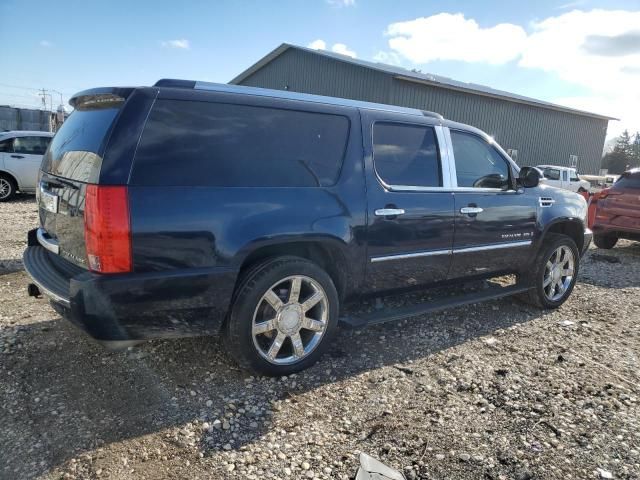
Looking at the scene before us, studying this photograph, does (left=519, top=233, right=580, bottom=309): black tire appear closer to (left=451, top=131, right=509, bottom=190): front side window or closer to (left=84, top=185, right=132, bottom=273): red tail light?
(left=451, top=131, right=509, bottom=190): front side window

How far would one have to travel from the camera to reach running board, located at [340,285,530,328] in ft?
11.2

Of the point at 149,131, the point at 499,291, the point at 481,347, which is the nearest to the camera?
the point at 149,131

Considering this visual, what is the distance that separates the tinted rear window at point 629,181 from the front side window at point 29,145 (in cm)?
1263

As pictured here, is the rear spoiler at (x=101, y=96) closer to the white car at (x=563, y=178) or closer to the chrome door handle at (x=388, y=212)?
the chrome door handle at (x=388, y=212)

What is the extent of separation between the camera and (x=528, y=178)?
4.47m

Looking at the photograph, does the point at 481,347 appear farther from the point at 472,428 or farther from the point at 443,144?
the point at 443,144

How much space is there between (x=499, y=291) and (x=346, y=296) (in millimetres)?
1847

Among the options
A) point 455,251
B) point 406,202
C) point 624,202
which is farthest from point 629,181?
point 406,202

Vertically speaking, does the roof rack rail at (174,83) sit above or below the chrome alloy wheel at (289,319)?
above

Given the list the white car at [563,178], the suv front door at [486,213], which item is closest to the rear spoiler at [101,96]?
the suv front door at [486,213]

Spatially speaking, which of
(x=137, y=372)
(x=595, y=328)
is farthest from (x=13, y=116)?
(x=595, y=328)

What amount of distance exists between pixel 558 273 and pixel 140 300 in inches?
171

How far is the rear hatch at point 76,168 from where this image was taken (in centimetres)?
261

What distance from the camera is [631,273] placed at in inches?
279
